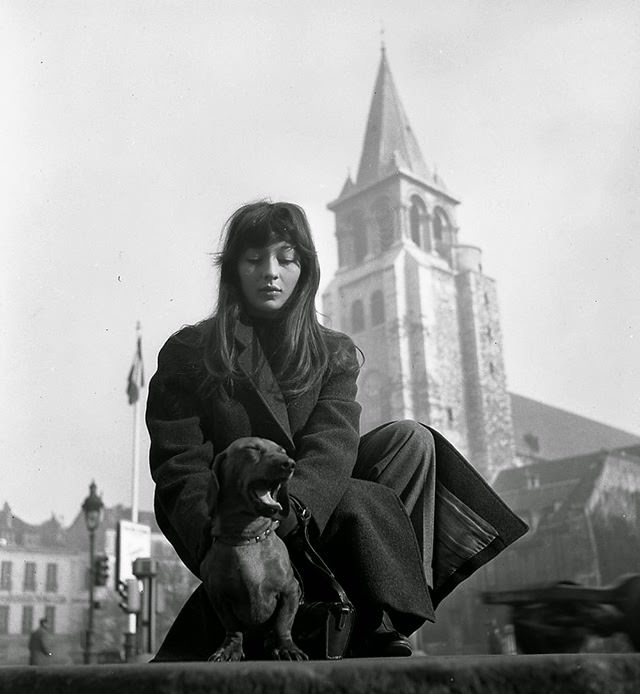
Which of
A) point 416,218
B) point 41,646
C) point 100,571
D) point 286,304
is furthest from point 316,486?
point 416,218

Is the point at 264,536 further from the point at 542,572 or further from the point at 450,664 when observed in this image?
the point at 542,572

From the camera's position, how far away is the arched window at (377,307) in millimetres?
41344

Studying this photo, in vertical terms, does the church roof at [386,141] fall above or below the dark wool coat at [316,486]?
above

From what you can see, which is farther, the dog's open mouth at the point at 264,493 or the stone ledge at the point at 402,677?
the dog's open mouth at the point at 264,493

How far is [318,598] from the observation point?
140 cm

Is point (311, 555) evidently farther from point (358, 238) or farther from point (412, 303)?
point (358, 238)

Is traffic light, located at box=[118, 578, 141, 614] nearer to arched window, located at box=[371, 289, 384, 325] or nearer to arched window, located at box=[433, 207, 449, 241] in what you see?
arched window, located at box=[371, 289, 384, 325]

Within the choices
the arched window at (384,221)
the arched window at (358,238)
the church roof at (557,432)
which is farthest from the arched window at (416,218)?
the church roof at (557,432)

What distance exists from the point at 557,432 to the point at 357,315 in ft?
48.0

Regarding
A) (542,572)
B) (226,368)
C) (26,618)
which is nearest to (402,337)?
(542,572)

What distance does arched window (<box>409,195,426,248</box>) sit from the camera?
43.3m

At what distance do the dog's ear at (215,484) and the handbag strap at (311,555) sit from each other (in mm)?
143

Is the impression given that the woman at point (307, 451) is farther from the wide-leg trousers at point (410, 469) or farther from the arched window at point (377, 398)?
the arched window at point (377, 398)

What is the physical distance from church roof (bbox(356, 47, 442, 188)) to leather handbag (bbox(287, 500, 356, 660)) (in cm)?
3685
